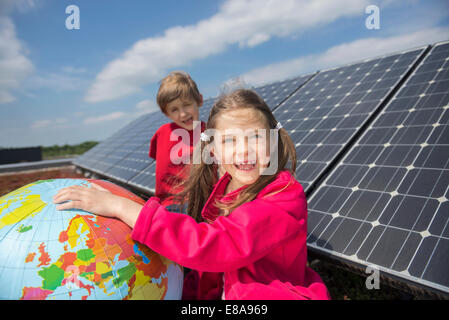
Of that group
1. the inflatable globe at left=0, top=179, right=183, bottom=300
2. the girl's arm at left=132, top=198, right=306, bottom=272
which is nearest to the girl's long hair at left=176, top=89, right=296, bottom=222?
the girl's arm at left=132, top=198, right=306, bottom=272

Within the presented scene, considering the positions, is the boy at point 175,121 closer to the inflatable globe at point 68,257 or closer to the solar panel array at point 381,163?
the inflatable globe at point 68,257

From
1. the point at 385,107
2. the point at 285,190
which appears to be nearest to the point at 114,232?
the point at 285,190

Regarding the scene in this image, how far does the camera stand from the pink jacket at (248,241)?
1762mm

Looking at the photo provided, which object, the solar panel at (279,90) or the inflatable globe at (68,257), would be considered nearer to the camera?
the inflatable globe at (68,257)

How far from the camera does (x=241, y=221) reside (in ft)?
5.89

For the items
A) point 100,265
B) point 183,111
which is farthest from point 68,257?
point 183,111

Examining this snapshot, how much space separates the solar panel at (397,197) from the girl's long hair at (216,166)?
58.2 inches

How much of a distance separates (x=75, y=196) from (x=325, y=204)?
307 centimetres

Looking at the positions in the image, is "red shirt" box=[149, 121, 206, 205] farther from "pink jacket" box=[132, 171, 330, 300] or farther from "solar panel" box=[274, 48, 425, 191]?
"pink jacket" box=[132, 171, 330, 300]

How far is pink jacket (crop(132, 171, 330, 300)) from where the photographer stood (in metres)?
1.76

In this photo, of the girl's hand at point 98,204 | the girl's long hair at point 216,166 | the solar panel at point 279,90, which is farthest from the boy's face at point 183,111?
the solar panel at point 279,90

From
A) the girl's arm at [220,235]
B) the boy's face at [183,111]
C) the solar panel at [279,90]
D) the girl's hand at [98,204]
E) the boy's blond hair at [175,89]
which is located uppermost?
the solar panel at [279,90]

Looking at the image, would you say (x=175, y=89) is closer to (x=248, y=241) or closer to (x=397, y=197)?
(x=248, y=241)

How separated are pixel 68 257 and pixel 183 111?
2.31 metres
